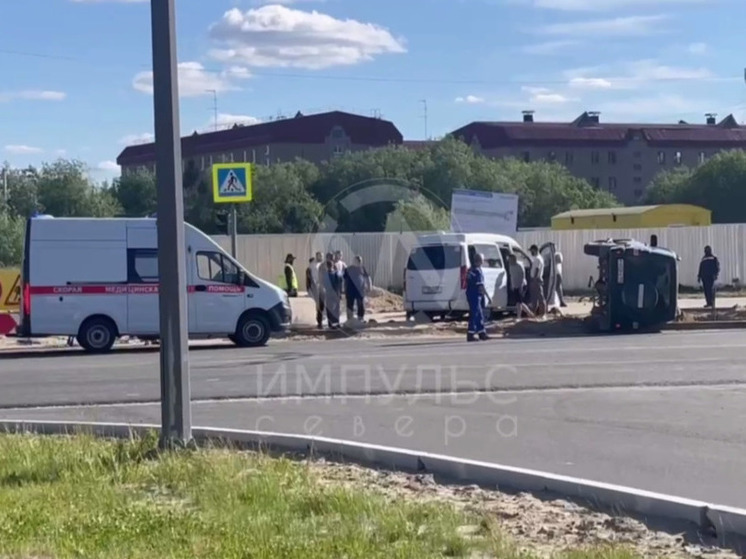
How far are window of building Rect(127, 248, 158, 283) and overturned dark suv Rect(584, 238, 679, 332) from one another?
8964mm

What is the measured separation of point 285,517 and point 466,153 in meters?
70.8

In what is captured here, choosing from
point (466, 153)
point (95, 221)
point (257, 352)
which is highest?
point (466, 153)

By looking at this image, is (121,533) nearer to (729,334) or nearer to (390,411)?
(390,411)

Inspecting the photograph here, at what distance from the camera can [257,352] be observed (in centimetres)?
2377

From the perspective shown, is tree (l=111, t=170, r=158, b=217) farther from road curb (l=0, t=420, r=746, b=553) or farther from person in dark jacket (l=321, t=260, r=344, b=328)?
road curb (l=0, t=420, r=746, b=553)

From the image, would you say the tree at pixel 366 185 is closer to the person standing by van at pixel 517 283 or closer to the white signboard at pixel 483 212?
the white signboard at pixel 483 212

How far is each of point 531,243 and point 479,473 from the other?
34605 mm

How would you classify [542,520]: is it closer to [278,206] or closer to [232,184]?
[232,184]

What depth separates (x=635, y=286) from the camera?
26.1m

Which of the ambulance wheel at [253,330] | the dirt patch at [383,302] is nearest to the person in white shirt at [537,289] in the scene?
the dirt patch at [383,302]

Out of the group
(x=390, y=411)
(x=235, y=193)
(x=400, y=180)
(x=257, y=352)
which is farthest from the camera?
(x=400, y=180)

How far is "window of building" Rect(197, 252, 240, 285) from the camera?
82.2ft

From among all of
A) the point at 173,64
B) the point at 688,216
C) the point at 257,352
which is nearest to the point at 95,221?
the point at 257,352

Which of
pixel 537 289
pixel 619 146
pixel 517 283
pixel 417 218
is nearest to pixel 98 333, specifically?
pixel 517 283
